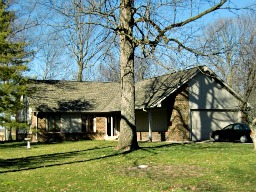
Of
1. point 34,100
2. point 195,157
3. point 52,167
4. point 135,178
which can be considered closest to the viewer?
point 135,178

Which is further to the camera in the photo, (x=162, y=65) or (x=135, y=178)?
(x=162, y=65)

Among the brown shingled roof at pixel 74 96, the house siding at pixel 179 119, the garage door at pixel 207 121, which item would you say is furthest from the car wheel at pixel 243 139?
the brown shingled roof at pixel 74 96

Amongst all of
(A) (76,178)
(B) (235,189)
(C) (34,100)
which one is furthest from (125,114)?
(C) (34,100)

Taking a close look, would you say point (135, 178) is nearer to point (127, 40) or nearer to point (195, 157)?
point (195, 157)

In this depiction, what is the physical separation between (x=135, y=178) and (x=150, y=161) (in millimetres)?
3421

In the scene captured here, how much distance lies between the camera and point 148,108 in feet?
88.7

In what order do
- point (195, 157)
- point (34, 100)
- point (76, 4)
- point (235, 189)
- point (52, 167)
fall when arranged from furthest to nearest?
point (34, 100) → point (76, 4) → point (195, 157) → point (52, 167) → point (235, 189)

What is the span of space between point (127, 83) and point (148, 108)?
8441 mm

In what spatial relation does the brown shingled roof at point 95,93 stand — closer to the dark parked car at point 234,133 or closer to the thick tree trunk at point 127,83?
the dark parked car at point 234,133

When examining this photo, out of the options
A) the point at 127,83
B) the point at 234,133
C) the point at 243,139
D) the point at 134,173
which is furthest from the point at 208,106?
the point at 134,173

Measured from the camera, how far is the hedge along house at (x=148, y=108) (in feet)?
91.9

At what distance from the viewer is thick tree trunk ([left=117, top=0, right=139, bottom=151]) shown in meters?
18.5

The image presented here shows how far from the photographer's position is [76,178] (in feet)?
37.8

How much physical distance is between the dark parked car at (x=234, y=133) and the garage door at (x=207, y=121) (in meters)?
0.81
